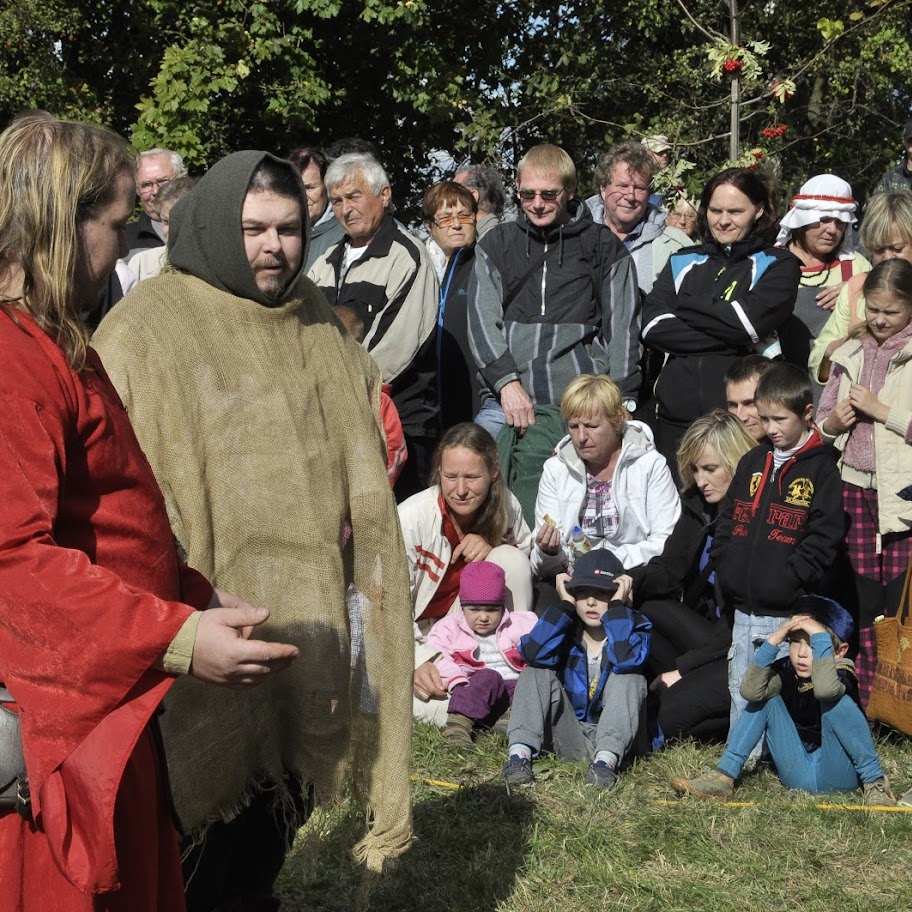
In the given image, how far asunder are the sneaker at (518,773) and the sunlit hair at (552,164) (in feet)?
8.95

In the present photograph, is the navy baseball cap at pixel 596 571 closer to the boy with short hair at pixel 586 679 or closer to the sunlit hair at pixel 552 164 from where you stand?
the boy with short hair at pixel 586 679

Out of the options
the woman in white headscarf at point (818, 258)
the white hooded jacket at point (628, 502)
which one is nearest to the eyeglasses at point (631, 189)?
the woman in white headscarf at point (818, 258)

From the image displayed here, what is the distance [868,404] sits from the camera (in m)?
5.30

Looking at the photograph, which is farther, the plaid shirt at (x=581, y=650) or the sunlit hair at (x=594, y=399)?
the sunlit hair at (x=594, y=399)

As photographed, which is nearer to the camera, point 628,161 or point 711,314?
point 711,314

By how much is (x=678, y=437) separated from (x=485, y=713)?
1.62 m

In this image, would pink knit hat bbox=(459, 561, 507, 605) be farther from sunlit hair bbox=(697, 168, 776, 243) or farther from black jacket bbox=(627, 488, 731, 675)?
sunlit hair bbox=(697, 168, 776, 243)

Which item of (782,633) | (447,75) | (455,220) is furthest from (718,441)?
(447,75)

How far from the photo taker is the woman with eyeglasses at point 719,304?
5.82m

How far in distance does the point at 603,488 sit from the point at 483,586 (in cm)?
75

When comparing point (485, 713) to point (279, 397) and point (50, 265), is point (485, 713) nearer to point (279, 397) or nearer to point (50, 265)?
point (279, 397)

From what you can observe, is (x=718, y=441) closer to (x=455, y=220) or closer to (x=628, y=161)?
(x=628, y=161)

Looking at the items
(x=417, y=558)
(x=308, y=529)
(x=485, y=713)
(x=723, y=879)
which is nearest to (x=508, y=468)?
(x=417, y=558)

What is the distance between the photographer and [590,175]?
1535cm
